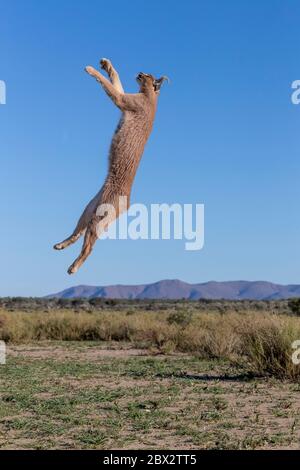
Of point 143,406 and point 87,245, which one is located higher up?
point 87,245

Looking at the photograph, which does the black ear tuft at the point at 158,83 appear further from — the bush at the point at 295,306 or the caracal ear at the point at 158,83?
the bush at the point at 295,306

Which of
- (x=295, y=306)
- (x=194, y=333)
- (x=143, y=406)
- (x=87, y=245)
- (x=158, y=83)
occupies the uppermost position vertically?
(x=158, y=83)

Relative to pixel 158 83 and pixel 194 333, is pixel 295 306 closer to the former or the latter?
pixel 194 333

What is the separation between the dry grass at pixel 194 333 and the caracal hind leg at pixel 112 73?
1055 cm

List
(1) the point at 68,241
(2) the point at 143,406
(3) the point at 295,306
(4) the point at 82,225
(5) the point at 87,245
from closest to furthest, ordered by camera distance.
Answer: (5) the point at 87,245, (4) the point at 82,225, (1) the point at 68,241, (2) the point at 143,406, (3) the point at 295,306

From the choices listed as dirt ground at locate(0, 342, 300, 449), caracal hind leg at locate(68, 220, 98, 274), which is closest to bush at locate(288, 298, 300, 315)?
dirt ground at locate(0, 342, 300, 449)

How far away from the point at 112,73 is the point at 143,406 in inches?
293

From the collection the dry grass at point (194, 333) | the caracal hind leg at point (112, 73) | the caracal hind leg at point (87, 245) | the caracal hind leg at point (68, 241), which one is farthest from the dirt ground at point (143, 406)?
the caracal hind leg at point (112, 73)

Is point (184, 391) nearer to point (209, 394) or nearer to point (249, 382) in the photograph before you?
point (209, 394)

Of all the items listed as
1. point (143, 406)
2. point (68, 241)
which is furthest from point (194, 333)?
point (68, 241)

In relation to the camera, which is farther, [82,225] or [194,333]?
[194,333]

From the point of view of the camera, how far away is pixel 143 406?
11594 millimetres

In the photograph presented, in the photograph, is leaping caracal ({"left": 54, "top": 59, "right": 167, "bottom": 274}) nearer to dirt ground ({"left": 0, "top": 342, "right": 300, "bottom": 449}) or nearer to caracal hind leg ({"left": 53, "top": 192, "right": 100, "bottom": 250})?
caracal hind leg ({"left": 53, "top": 192, "right": 100, "bottom": 250})

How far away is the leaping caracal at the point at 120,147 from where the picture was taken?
Answer: 4753 millimetres
